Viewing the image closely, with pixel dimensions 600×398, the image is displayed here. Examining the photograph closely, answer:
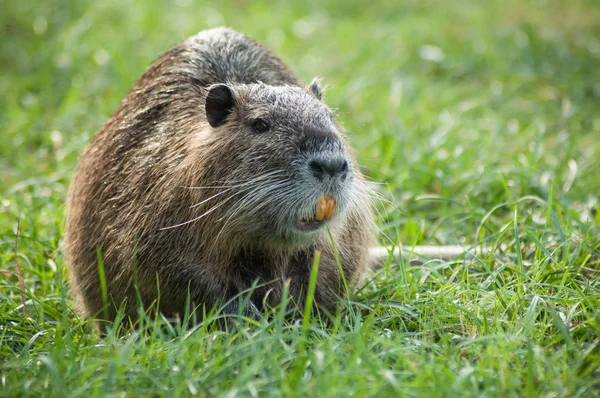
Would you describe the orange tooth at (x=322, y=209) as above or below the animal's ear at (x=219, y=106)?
below

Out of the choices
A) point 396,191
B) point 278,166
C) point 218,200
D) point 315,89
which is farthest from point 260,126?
point 396,191

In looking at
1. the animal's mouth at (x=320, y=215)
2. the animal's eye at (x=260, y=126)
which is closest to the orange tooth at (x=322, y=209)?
the animal's mouth at (x=320, y=215)

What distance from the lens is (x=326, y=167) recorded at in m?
3.13

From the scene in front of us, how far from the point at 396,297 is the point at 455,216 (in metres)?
1.22

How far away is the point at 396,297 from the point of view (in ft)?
12.2

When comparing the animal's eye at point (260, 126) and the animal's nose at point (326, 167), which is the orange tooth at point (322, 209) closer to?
the animal's nose at point (326, 167)

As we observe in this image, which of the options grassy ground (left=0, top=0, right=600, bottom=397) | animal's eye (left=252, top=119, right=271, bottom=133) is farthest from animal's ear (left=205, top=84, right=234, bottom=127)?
grassy ground (left=0, top=0, right=600, bottom=397)

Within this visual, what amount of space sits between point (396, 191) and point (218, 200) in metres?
2.02

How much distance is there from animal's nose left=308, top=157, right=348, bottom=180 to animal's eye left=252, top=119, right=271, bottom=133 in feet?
1.04

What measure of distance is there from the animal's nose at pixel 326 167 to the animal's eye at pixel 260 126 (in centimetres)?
32

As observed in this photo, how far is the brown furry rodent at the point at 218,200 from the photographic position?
10.6 feet

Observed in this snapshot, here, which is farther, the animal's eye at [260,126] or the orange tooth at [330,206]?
the animal's eye at [260,126]

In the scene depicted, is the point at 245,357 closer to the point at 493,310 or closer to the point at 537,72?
the point at 493,310

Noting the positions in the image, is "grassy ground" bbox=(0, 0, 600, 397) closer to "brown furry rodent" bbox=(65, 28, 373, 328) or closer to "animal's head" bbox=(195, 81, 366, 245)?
"brown furry rodent" bbox=(65, 28, 373, 328)
